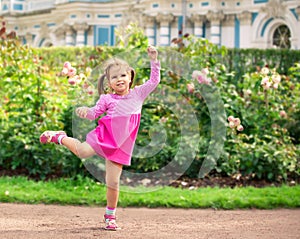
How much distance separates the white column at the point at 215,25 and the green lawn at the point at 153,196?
50.2ft

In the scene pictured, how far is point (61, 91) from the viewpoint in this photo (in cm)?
903

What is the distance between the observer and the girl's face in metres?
4.86

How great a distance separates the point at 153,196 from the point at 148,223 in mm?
1470

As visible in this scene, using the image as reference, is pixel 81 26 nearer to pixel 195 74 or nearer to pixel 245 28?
pixel 245 28

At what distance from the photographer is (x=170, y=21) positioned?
2327cm

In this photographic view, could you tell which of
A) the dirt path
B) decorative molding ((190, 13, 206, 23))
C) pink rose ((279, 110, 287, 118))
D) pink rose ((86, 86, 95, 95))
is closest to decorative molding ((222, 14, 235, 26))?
decorative molding ((190, 13, 206, 23))

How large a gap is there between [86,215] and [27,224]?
0.77 meters

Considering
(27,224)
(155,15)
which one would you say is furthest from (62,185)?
(155,15)

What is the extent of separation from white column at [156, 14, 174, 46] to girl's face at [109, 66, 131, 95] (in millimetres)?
18288

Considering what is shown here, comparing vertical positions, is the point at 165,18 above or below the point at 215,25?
above

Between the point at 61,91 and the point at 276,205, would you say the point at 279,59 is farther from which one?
the point at 276,205

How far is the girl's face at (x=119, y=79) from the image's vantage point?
4863 millimetres

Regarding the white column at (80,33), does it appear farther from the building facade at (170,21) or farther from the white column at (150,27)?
the white column at (150,27)

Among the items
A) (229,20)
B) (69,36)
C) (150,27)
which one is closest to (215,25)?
(229,20)
